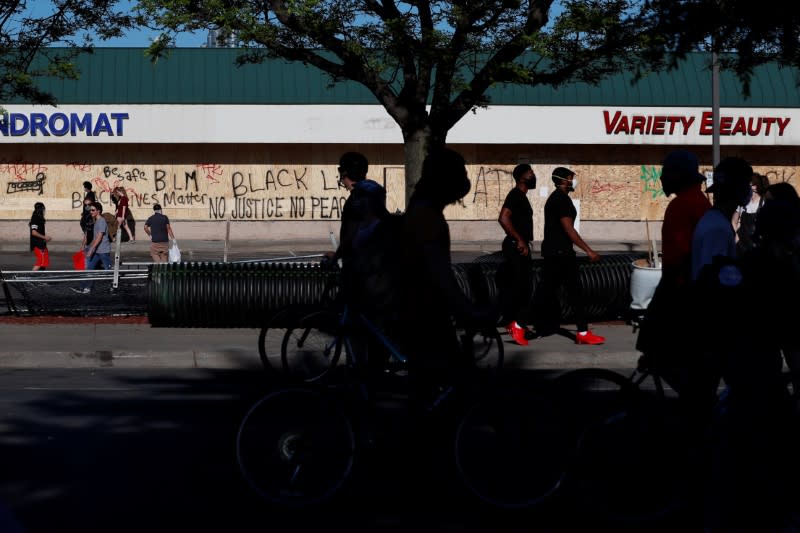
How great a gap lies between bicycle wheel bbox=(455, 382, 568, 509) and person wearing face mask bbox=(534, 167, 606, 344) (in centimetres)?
664

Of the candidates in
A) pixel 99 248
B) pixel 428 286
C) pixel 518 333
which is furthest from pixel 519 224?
pixel 99 248

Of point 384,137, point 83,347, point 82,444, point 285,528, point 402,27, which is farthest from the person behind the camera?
point 384,137

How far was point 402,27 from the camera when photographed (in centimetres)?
1582

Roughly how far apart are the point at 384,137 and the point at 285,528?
103 ft

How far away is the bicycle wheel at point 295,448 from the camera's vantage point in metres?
6.30

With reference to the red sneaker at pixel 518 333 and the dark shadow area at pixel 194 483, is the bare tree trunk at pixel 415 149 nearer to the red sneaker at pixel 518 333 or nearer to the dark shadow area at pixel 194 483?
the red sneaker at pixel 518 333

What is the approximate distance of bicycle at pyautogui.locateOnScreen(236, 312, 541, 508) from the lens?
246 inches

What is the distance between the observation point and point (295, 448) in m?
6.35

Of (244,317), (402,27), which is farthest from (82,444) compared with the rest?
(402,27)

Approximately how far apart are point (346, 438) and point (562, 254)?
287 inches

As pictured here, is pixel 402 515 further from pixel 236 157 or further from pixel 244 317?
pixel 236 157

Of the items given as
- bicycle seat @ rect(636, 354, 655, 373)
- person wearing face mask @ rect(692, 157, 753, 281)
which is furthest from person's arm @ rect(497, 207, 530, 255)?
bicycle seat @ rect(636, 354, 655, 373)

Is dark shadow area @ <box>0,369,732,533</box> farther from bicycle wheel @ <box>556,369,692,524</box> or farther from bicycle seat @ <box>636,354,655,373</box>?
bicycle seat @ <box>636,354,655,373</box>

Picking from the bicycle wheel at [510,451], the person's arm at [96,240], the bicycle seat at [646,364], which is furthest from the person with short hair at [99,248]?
the bicycle seat at [646,364]
